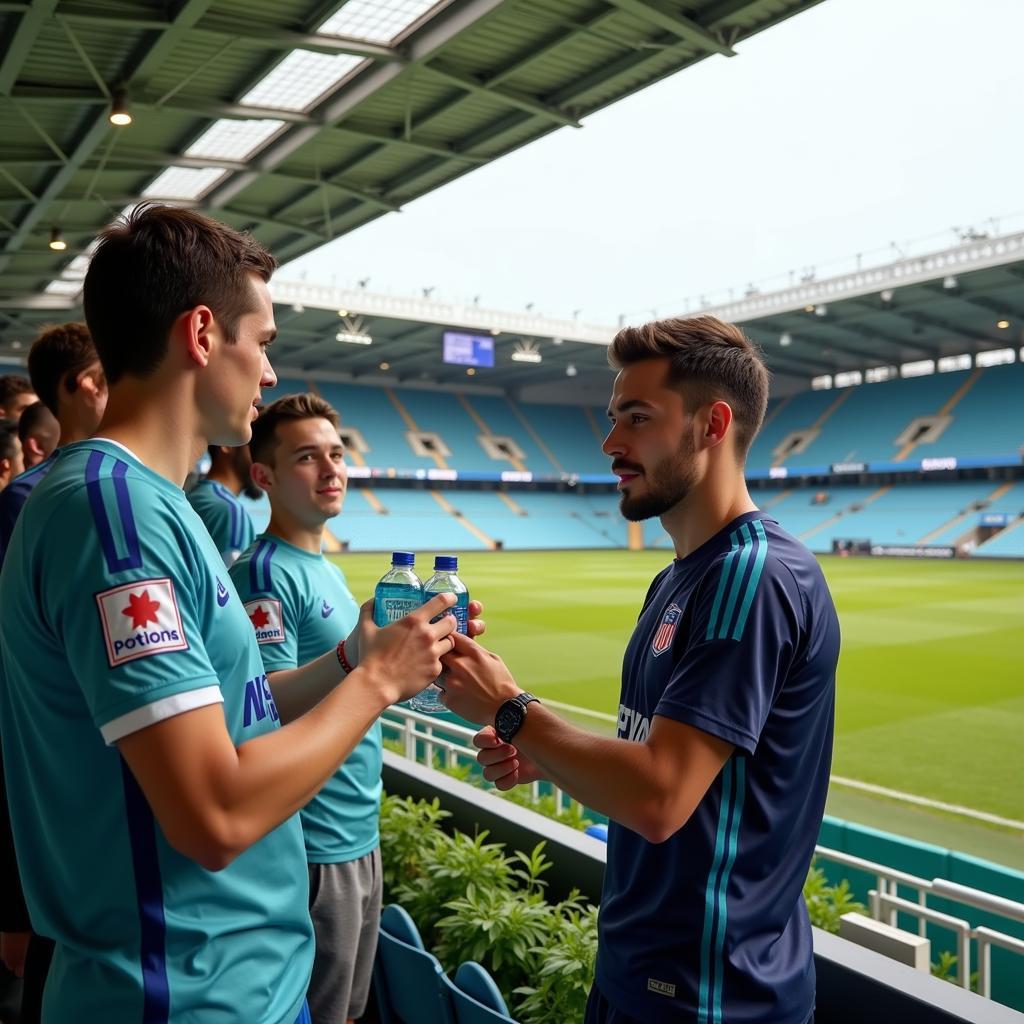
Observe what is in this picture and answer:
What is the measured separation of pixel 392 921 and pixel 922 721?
29.8ft

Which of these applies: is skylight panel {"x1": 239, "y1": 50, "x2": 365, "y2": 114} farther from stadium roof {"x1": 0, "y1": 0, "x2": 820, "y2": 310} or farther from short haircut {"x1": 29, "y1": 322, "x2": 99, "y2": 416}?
short haircut {"x1": 29, "y1": 322, "x2": 99, "y2": 416}

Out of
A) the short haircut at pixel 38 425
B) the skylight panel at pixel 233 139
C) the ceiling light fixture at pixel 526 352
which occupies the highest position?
the ceiling light fixture at pixel 526 352

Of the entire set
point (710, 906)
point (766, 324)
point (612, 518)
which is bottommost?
point (612, 518)

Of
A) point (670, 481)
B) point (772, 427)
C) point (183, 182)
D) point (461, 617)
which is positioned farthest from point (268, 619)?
point (772, 427)

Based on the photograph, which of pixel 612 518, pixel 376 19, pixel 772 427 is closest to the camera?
pixel 376 19

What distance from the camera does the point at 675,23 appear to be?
11.5 meters

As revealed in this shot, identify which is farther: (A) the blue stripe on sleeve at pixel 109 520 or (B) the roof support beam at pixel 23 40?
(B) the roof support beam at pixel 23 40

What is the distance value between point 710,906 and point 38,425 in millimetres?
4380

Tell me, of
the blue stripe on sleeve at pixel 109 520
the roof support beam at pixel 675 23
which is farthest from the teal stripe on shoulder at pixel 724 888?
the roof support beam at pixel 675 23

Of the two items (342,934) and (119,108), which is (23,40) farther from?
(342,934)

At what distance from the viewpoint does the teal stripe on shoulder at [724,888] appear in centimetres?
187

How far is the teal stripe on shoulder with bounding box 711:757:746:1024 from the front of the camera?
1.87 metres

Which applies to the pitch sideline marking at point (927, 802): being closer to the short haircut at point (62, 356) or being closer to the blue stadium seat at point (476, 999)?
the blue stadium seat at point (476, 999)

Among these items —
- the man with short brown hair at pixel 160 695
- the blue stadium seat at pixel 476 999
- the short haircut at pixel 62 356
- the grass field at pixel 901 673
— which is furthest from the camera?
the grass field at pixel 901 673
